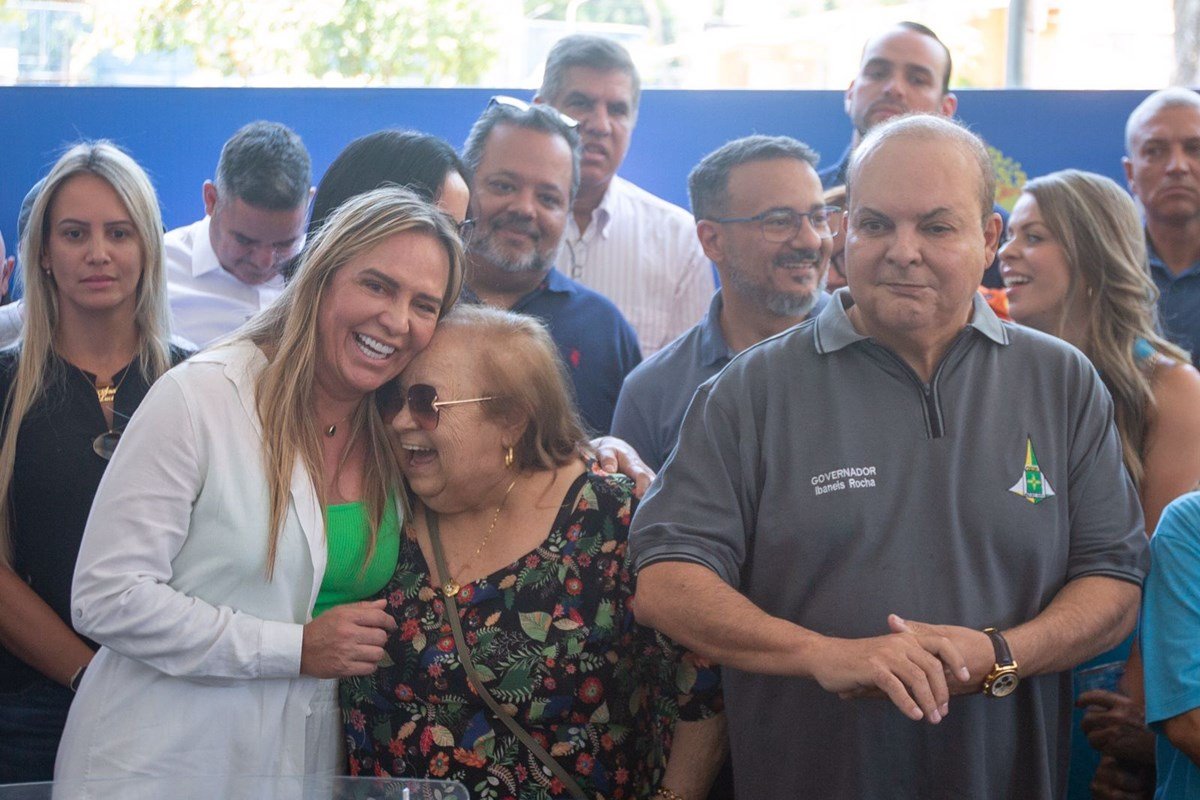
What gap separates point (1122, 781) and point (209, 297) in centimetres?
293

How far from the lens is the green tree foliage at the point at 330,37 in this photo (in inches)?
458

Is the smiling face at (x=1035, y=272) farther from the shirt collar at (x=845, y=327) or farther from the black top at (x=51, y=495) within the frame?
the black top at (x=51, y=495)

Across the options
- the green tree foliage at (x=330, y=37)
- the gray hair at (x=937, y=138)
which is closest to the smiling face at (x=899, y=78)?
the gray hair at (x=937, y=138)

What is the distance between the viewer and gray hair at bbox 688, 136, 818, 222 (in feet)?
11.9

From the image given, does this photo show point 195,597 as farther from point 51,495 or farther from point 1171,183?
point 1171,183

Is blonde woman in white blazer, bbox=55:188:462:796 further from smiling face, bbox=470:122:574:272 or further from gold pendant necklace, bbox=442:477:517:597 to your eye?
smiling face, bbox=470:122:574:272

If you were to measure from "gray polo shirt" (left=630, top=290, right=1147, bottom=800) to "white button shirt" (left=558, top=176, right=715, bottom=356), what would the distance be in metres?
2.28

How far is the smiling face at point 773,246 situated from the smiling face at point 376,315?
4.10 feet

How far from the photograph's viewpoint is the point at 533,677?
2.35m

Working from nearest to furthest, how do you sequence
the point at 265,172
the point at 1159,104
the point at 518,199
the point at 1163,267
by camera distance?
the point at 518,199 → the point at 265,172 → the point at 1163,267 → the point at 1159,104

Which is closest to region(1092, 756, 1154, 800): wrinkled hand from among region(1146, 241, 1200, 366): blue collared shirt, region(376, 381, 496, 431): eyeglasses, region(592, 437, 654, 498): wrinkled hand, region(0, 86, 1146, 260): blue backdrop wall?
region(592, 437, 654, 498): wrinkled hand

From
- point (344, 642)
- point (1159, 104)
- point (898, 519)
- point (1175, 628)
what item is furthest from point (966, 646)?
point (1159, 104)

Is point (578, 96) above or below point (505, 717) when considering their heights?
above

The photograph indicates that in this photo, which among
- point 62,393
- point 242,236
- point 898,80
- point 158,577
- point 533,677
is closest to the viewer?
point 158,577
